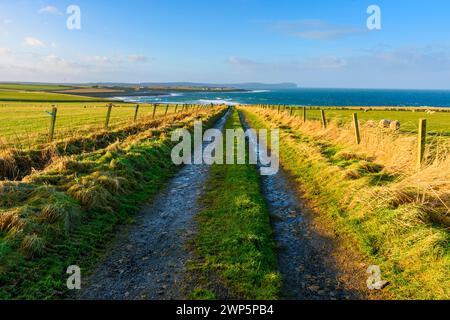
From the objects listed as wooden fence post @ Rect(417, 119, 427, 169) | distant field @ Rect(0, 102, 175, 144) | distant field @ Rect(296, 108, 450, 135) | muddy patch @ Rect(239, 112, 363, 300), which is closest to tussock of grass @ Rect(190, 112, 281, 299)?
muddy patch @ Rect(239, 112, 363, 300)

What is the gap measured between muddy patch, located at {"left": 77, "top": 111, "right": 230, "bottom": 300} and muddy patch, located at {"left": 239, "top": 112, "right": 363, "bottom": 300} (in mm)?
2059

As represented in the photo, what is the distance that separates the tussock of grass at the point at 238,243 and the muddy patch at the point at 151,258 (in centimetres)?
40

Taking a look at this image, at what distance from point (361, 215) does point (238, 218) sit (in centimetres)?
326

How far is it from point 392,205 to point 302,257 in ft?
10.8

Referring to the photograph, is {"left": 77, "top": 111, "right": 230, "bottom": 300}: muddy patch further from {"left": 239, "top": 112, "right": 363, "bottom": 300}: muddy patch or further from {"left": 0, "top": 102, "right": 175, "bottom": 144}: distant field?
{"left": 0, "top": 102, "right": 175, "bottom": 144}: distant field

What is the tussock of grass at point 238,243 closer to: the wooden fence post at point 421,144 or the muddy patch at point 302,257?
the muddy patch at point 302,257

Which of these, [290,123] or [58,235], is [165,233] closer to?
[58,235]

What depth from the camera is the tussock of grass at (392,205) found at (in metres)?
6.67

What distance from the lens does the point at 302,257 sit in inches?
298

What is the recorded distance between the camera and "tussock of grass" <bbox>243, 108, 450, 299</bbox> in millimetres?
6672

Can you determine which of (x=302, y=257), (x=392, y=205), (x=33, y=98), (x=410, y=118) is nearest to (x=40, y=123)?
(x=302, y=257)

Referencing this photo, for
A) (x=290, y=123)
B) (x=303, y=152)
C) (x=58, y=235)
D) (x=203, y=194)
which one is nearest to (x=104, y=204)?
(x=58, y=235)

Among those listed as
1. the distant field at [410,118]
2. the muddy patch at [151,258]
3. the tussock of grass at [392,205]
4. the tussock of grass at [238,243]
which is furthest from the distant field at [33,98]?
the tussock of grass at [392,205]

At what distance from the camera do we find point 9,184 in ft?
31.6
